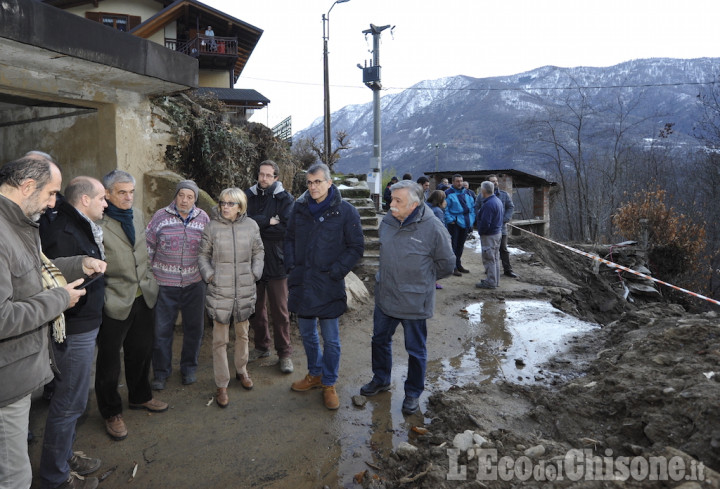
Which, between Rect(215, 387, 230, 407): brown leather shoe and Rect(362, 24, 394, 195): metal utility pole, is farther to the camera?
Rect(362, 24, 394, 195): metal utility pole

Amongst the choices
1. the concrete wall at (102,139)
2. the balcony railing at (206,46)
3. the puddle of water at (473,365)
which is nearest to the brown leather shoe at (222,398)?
the puddle of water at (473,365)

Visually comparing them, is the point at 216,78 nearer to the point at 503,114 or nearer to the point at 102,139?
the point at 102,139

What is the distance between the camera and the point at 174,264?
3.66 m

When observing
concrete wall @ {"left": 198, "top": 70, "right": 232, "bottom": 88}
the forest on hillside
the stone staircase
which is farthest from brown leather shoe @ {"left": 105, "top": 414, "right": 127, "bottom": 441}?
concrete wall @ {"left": 198, "top": 70, "right": 232, "bottom": 88}

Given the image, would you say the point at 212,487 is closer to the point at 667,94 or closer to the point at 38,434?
the point at 38,434

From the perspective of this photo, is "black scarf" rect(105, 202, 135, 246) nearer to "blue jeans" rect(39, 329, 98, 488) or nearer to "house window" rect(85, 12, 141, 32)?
"blue jeans" rect(39, 329, 98, 488)

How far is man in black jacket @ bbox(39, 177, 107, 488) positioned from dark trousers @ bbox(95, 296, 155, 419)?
0.42 m

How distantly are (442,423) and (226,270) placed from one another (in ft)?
7.03

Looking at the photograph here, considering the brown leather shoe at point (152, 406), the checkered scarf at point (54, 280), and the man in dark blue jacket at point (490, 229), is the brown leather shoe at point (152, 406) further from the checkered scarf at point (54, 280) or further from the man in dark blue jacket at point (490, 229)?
the man in dark blue jacket at point (490, 229)

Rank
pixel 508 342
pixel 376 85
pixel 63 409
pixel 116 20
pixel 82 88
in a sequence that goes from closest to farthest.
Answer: pixel 63 409, pixel 82 88, pixel 508 342, pixel 376 85, pixel 116 20

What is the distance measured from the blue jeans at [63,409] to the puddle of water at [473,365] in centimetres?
164

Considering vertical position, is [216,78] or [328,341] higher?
[216,78]

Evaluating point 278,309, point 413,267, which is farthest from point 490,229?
point 278,309

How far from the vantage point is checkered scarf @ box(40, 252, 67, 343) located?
2.02 meters
